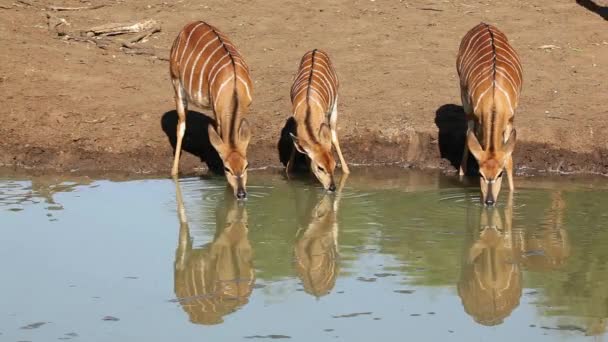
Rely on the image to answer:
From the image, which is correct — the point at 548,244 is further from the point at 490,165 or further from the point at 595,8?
the point at 595,8

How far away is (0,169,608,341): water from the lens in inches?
246

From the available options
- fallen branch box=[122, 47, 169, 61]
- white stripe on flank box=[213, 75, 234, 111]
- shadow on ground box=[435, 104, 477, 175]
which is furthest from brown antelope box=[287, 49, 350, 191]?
fallen branch box=[122, 47, 169, 61]

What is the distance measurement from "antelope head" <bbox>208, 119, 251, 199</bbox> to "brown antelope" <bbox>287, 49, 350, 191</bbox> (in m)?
0.45

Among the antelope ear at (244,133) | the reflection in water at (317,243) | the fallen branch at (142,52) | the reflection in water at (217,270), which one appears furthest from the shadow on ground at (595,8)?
the reflection in water at (217,270)

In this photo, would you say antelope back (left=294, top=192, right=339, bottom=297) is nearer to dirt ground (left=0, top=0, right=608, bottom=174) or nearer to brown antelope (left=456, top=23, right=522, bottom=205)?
brown antelope (left=456, top=23, right=522, bottom=205)

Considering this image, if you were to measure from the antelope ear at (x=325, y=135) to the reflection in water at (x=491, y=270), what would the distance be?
4.76 feet

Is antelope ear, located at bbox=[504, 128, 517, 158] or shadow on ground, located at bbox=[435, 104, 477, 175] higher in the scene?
antelope ear, located at bbox=[504, 128, 517, 158]

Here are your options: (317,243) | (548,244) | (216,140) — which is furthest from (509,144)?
(216,140)

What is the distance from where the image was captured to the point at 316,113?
997 centimetres

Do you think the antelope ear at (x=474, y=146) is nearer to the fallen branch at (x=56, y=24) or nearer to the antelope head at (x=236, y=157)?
the antelope head at (x=236, y=157)

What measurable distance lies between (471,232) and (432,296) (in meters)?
1.60

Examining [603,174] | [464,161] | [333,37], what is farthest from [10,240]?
[333,37]

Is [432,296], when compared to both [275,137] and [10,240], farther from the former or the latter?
[275,137]

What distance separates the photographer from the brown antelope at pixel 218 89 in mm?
9445
